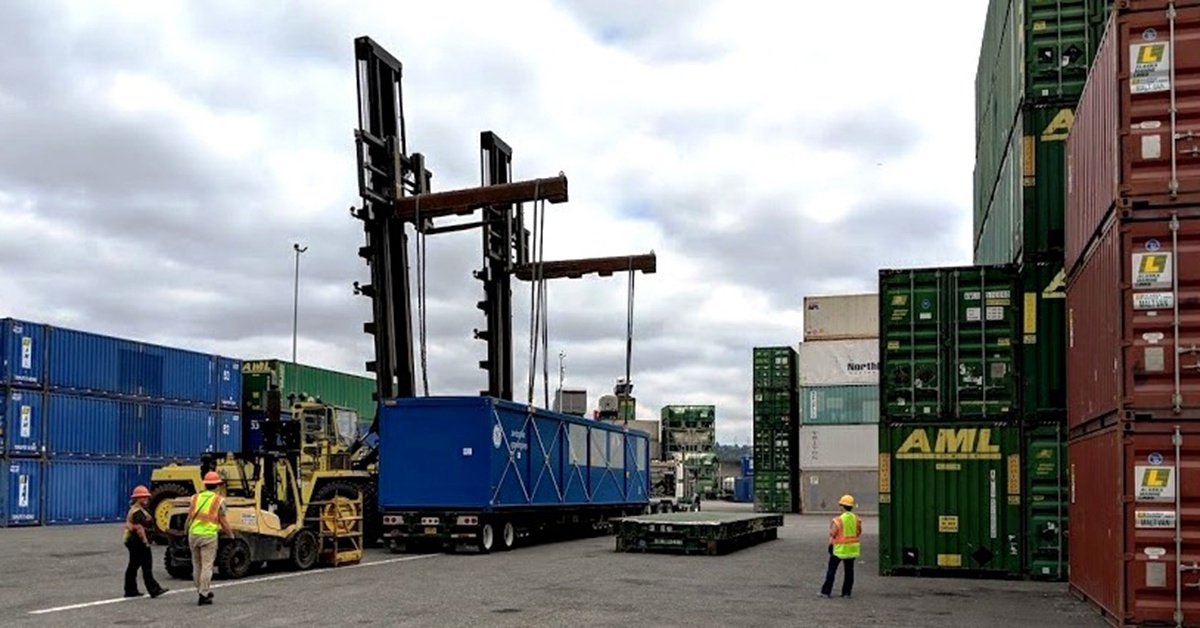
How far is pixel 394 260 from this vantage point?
25.7 meters

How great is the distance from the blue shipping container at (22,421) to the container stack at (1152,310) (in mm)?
29230

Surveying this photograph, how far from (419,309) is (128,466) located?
1740 cm

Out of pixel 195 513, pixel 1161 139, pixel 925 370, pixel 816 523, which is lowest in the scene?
pixel 816 523

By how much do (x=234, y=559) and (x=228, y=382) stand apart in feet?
86.4

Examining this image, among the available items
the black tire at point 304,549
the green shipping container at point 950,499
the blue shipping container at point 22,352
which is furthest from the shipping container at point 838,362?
the black tire at point 304,549

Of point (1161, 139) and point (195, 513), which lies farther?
point (195, 513)

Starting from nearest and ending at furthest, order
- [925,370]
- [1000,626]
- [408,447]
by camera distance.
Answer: [1000,626]
[925,370]
[408,447]

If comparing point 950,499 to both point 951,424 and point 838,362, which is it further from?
point 838,362

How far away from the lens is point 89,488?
3609 cm

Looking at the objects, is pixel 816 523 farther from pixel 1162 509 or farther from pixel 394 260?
pixel 1162 509

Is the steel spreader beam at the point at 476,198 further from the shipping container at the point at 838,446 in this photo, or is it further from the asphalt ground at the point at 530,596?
the shipping container at the point at 838,446

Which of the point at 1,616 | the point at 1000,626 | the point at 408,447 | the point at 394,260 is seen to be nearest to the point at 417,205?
the point at 394,260

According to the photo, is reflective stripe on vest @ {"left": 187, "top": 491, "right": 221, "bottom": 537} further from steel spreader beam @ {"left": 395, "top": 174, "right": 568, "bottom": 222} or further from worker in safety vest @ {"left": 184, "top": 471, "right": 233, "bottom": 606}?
steel spreader beam @ {"left": 395, "top": 174, "right": 568, "bottom": 222}

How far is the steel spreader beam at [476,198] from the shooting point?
23.8 m
